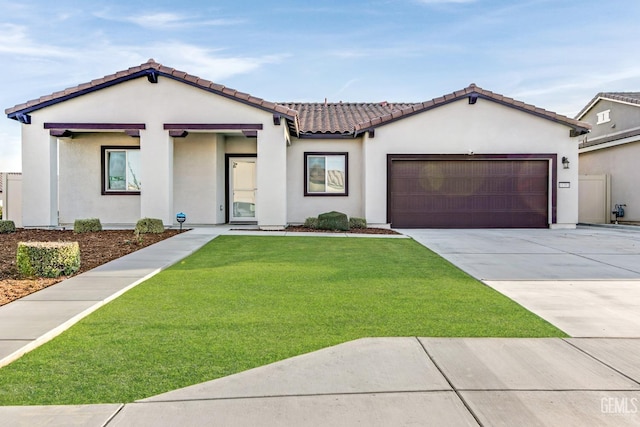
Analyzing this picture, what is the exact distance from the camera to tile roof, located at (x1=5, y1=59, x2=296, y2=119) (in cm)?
1374

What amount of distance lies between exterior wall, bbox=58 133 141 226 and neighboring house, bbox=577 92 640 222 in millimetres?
18598

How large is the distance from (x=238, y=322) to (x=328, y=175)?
39.4 feet

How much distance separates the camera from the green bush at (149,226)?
41.0 feet

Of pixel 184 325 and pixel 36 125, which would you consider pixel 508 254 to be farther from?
→ pixel 36 125

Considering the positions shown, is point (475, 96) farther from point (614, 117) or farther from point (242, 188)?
point (614, 117)

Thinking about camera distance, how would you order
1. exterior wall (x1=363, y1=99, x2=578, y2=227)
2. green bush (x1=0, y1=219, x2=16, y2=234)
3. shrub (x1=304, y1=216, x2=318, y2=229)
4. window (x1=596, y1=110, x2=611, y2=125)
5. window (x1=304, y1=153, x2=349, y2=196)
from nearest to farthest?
green bush (x1=0, y1=219, x2=16, y2=234)
shrub (x1=304, y1=216, x2=318, y2=229)
exterior wall (x1=363, y1=99, x2=578, y2=227)
window (x1=304, y1=153, x2=349, y2=196)
window (x1=596, y1=110, x2=611, y2=125)

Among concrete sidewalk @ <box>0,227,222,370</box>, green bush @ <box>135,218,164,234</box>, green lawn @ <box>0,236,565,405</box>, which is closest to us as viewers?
green lawn @ <box>0,236,565,405</box>

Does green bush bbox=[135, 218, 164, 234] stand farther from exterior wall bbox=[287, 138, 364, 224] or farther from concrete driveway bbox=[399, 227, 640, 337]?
concrete driveway bbox=[399, 227, 640, 337]

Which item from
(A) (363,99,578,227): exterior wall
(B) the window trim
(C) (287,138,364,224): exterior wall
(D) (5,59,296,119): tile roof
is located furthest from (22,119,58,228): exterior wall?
(A) (363,99,578,227): exterior wall

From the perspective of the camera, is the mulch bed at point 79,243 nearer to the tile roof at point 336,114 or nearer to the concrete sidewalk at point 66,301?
the concrete sidewalk at point 66,301

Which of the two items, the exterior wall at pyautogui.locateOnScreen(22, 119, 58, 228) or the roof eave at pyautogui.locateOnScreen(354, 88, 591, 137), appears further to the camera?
the roof eave at pyautogui.locateOnScreen(354, 88, 591, 137)

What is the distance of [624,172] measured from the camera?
61.2 feet

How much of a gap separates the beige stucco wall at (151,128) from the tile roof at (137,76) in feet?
0.73

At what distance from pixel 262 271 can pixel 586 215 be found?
17133 millimetres
